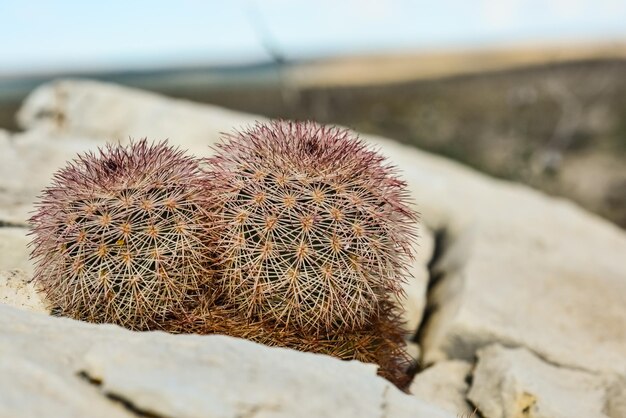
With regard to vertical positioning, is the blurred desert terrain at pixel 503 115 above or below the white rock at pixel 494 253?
above

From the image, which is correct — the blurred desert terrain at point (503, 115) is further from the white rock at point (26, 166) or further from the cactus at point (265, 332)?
the cactus at point (265, 332)

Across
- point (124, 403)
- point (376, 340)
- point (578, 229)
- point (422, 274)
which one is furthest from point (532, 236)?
point (124, 403)

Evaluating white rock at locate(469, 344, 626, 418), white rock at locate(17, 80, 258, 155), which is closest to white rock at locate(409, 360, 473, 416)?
white rock at locate(469, 344, 626, 418)

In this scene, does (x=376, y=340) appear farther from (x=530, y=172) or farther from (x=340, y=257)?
(x=530, y=172)

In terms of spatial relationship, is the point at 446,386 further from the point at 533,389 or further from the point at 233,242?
the point at 233,242

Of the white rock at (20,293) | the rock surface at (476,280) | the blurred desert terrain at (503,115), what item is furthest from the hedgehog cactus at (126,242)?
the blurred desert terrain at (503,115)

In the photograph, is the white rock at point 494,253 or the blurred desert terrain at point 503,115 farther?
the blurred desert terrain at point 503,115
